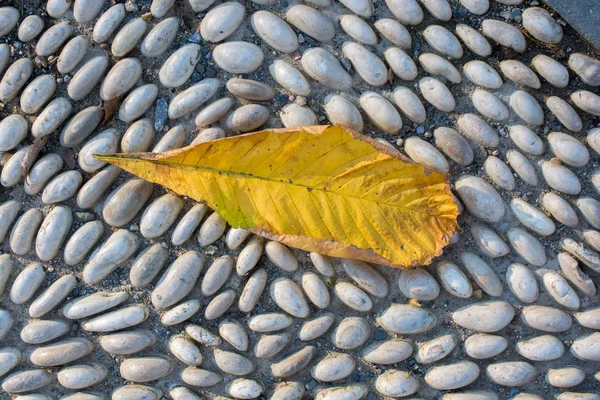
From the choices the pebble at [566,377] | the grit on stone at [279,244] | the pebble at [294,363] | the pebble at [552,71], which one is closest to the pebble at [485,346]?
the grit on stone at [279,244]

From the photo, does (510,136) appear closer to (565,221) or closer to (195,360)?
(565,221)

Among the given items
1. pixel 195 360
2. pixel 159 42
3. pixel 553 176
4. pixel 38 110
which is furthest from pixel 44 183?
pixel 553 176

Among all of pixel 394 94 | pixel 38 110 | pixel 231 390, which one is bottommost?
pixel 231 390

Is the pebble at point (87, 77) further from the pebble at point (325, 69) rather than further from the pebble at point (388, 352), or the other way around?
the pebble at point (388, 352)

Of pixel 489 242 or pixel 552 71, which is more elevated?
pixel 552 71

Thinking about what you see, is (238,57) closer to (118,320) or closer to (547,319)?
(118,320)

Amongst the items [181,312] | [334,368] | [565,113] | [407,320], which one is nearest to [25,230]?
[181,312]

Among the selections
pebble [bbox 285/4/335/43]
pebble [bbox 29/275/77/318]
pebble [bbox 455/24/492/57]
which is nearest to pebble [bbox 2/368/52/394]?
pebble [bbox 29/275/77/318]
